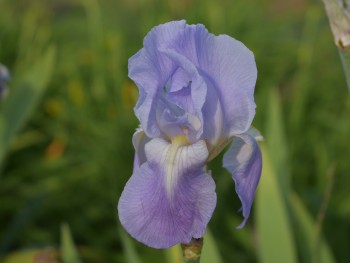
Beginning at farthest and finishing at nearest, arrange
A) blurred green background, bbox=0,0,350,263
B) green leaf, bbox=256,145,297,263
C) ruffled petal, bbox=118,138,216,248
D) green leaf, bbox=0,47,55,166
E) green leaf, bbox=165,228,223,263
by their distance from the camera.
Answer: blurred green background, bbox=0,0,350,263
green leaf, bbox=0,47,55,166
green leaf, bbox=256,145,297,263
green leaf, bbox=165,228,223,263
ruffled petal, bbox=118,138,216,248

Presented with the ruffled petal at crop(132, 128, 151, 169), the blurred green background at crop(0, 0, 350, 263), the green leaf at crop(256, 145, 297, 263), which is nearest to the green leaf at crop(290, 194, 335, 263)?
the blurred green background at crop(0, 0, 350, 263)

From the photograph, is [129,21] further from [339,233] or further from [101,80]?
[339,233]

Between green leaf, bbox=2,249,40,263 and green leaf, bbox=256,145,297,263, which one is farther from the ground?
green leaf, bbox=256,145,297,263

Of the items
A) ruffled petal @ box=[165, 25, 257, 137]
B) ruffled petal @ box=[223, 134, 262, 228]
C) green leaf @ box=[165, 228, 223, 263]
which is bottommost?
green leaf @ box=[165, 228, 223, 263]

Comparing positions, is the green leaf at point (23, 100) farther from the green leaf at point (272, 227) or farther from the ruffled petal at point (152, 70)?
the ruffled petal at point (152, 70)

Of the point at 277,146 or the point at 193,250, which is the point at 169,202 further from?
A: the point at 277,146

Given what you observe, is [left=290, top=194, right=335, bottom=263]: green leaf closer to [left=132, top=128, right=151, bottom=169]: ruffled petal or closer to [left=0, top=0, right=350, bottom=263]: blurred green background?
[left=0, top=0, right=350, bottom=263]: blurred green background

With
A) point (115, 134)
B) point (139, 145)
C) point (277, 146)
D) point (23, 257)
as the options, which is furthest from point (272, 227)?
point (115, 134)
